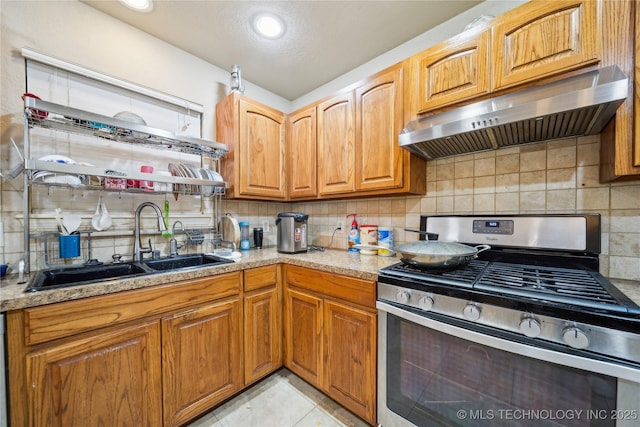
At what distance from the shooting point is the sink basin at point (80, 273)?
1.13 m

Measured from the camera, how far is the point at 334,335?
53.2 inches

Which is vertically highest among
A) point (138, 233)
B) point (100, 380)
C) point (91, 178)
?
point (91, 178)

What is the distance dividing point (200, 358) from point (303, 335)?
61 cm

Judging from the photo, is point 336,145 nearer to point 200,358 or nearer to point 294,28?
point 294,28

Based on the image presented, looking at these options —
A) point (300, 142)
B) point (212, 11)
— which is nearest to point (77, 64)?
point (212, 11)

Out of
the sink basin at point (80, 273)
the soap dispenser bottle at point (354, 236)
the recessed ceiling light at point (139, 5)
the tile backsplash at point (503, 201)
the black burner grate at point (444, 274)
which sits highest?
the recessed ceiling light at point (139, 5)

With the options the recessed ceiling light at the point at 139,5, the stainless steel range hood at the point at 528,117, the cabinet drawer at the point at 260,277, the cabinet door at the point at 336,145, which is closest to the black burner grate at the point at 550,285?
the stainless steel range hood at the point at 528,117

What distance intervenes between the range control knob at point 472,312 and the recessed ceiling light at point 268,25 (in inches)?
76.4

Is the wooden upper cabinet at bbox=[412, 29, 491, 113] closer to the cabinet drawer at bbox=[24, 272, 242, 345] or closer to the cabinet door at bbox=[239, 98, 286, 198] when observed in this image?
the cabinet door at bbox=[239, 98, 286, 198]

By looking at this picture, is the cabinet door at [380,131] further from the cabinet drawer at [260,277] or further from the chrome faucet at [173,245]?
the chrome faucet at [173,245]

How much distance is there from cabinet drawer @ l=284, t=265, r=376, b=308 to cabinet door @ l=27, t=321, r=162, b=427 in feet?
2.56

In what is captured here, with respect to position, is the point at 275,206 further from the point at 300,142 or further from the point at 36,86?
the point at 36,86

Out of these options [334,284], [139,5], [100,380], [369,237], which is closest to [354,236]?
[369,237]

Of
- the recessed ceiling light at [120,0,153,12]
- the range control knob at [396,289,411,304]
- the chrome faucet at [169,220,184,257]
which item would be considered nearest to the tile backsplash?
the chrome faucet at [169,220,184,257]
